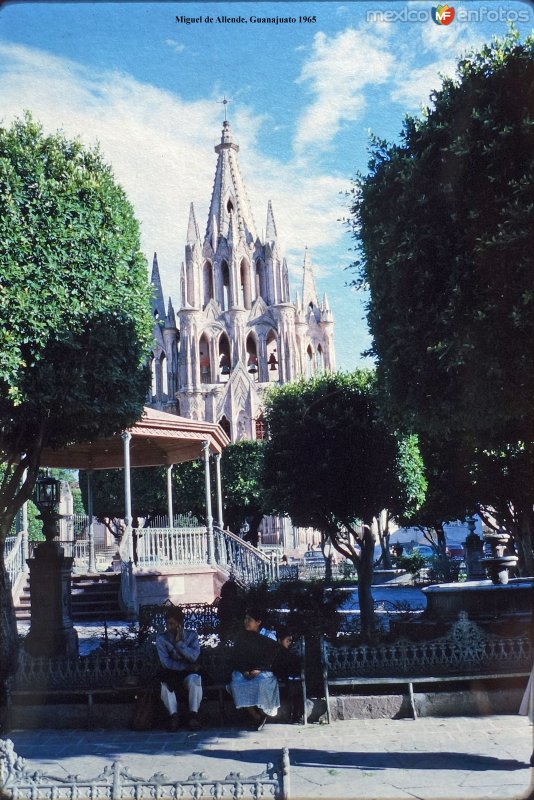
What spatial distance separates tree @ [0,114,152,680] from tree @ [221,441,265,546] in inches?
1239

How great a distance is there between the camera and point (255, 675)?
311 inches

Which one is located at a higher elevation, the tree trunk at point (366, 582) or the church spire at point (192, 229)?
the church spire at point (192, 229)

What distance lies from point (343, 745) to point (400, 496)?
38.9 feet

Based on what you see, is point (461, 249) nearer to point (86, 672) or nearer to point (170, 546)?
point (86, 672)

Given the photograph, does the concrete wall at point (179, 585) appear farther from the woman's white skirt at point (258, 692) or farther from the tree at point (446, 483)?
the tree at point (446, 483)

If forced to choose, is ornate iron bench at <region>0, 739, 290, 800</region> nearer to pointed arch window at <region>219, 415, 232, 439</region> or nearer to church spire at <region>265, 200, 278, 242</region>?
pointed arch window at <region>219, 415, 232, 439</region>

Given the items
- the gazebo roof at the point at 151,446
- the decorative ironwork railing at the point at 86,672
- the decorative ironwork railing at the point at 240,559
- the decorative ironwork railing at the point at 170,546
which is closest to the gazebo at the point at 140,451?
the gazebo roof at the point at 151,446

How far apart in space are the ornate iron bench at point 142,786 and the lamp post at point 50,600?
6917mm

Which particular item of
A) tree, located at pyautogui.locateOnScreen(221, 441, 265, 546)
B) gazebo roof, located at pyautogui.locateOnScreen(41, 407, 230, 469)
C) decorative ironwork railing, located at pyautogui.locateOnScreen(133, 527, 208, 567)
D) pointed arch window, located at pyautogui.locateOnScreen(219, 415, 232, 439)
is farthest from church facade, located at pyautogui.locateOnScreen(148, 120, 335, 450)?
decorative ironwork railing, located at pyautogui.locateOnScreen(133, 527, 208, 567)

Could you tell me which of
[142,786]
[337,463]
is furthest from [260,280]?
[142,786]

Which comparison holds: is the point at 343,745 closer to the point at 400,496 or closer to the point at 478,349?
the point at 478,349

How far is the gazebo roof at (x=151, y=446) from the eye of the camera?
18.2m

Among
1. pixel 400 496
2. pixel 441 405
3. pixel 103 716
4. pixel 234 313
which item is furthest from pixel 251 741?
pixel 234 313

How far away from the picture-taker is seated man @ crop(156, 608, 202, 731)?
7.87 m
